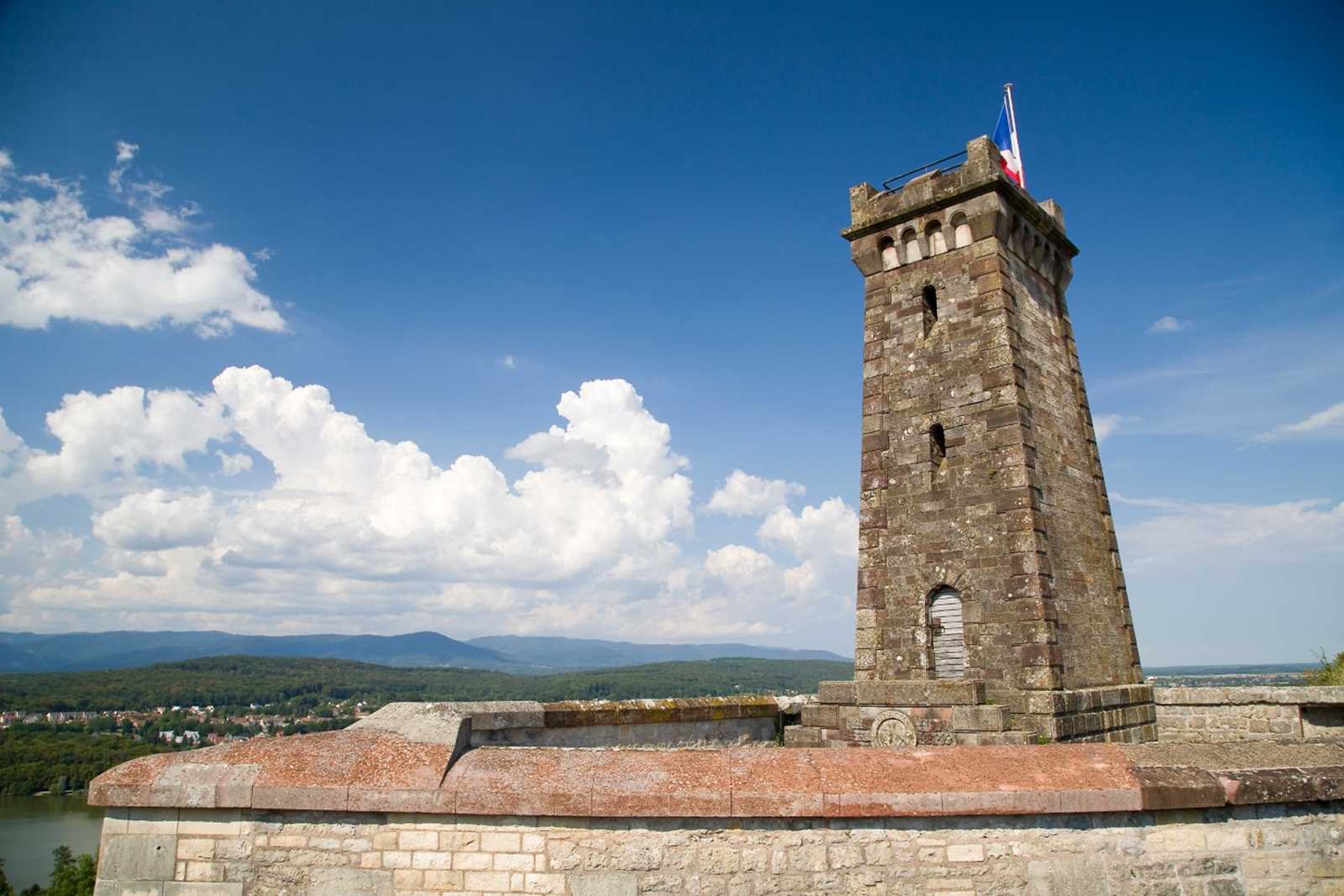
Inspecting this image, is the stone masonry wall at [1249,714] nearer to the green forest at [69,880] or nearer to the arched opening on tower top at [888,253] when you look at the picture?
the arched opening on tower top at [888,253]

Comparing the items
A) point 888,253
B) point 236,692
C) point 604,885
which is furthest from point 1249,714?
point 236,692

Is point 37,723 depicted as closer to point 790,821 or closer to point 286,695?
point 286,695

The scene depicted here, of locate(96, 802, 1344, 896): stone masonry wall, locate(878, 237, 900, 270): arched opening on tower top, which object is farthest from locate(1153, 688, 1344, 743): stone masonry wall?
locate(878, 237, 900, 270): arched opening on tower top

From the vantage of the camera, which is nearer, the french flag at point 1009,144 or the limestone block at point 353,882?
the limestone block at point 353,882

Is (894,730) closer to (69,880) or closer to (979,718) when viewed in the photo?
(979,718)

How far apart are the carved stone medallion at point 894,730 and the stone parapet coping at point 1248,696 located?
527cm

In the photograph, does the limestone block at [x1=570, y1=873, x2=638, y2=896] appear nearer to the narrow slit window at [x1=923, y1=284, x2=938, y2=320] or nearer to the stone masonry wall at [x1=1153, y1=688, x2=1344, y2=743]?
the stone masonry wall at [x1=1153, y1=688, x2=1344, y2=743]

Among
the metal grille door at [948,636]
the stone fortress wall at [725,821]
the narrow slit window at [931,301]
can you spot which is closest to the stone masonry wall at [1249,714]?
the metal grille door at [948,636]

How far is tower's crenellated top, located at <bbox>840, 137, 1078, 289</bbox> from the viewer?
42.9ft

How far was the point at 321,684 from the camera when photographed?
146 meters

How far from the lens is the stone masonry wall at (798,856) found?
4820mm

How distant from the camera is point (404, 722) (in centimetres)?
595

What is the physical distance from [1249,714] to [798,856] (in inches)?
416

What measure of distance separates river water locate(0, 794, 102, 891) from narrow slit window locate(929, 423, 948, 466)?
6786 cm
